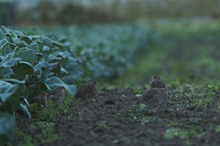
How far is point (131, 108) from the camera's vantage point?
5539 millimetres

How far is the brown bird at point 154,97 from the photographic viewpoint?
18.4 feet

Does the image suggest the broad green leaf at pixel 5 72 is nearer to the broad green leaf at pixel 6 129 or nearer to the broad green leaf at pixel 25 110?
the broad green leaf at pixel 25 110

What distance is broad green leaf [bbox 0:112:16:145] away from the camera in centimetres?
447

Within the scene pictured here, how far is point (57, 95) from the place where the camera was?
19.3 ft

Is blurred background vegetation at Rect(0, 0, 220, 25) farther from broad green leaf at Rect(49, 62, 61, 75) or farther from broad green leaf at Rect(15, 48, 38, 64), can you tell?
broad green leaf at Rect(15, 48, 38, 64)

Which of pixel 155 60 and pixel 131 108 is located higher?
pixel 131 108

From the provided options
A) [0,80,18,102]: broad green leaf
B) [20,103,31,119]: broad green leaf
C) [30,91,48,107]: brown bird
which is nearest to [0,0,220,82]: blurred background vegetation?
[30,91,48,107]: brown bird

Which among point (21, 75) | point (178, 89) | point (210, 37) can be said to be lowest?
point (210, 37)

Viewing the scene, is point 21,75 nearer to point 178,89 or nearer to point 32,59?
point 32,59

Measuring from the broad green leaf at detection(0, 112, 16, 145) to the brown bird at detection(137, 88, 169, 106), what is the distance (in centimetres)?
170

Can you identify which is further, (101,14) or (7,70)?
(101,14)

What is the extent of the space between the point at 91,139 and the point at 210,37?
1818cm

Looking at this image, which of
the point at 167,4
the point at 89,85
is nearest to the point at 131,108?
the point at 89,85

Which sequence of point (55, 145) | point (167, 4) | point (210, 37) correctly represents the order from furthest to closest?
point (167, 4)
point (210, 37)
point (55, 145)
